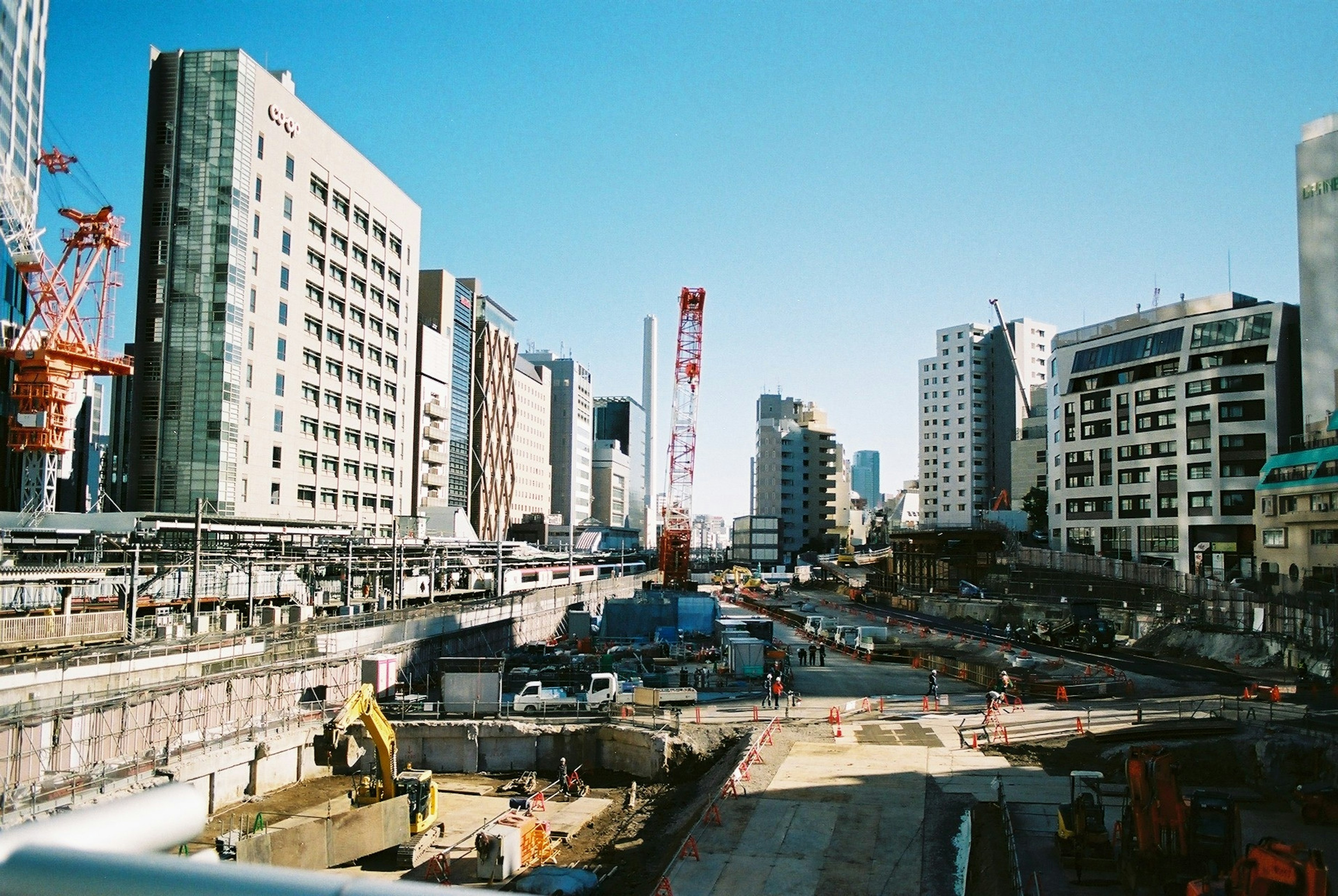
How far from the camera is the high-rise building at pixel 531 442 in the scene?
161 m

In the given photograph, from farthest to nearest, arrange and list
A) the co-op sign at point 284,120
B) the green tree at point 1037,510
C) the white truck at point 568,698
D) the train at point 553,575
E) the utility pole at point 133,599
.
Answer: the green tree at point 1037,510 → the train at point 553,575 → the co-op sign at point 284,120 → the white truck at point 568,698 → the utility pole at point 133,599

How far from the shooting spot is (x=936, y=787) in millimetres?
27531

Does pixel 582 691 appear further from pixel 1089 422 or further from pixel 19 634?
pixel 1089 422

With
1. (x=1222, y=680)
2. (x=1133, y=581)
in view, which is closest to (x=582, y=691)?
(x=1222, y=680)

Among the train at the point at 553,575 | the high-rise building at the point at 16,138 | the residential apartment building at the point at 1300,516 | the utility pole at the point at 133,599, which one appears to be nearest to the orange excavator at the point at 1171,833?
the utility pole at the point at 133,599

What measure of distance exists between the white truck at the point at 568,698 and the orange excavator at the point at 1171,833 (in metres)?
25.4

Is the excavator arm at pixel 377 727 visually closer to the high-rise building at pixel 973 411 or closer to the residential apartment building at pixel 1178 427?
the residential apartment building at pixel 1178 427

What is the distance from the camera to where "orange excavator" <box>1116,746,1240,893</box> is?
18172mm

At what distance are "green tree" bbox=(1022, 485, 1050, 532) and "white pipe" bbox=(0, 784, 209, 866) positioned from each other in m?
118

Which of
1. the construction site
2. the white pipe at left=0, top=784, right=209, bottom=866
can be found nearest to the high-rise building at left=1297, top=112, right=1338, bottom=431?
the construction site

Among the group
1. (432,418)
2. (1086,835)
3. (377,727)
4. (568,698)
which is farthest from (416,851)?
(432,418)

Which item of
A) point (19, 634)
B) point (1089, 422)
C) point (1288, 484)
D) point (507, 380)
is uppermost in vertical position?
point (507, 380)

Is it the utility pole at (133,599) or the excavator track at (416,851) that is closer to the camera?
the excavator track at (416,851)

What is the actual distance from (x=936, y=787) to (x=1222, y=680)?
966 inches
